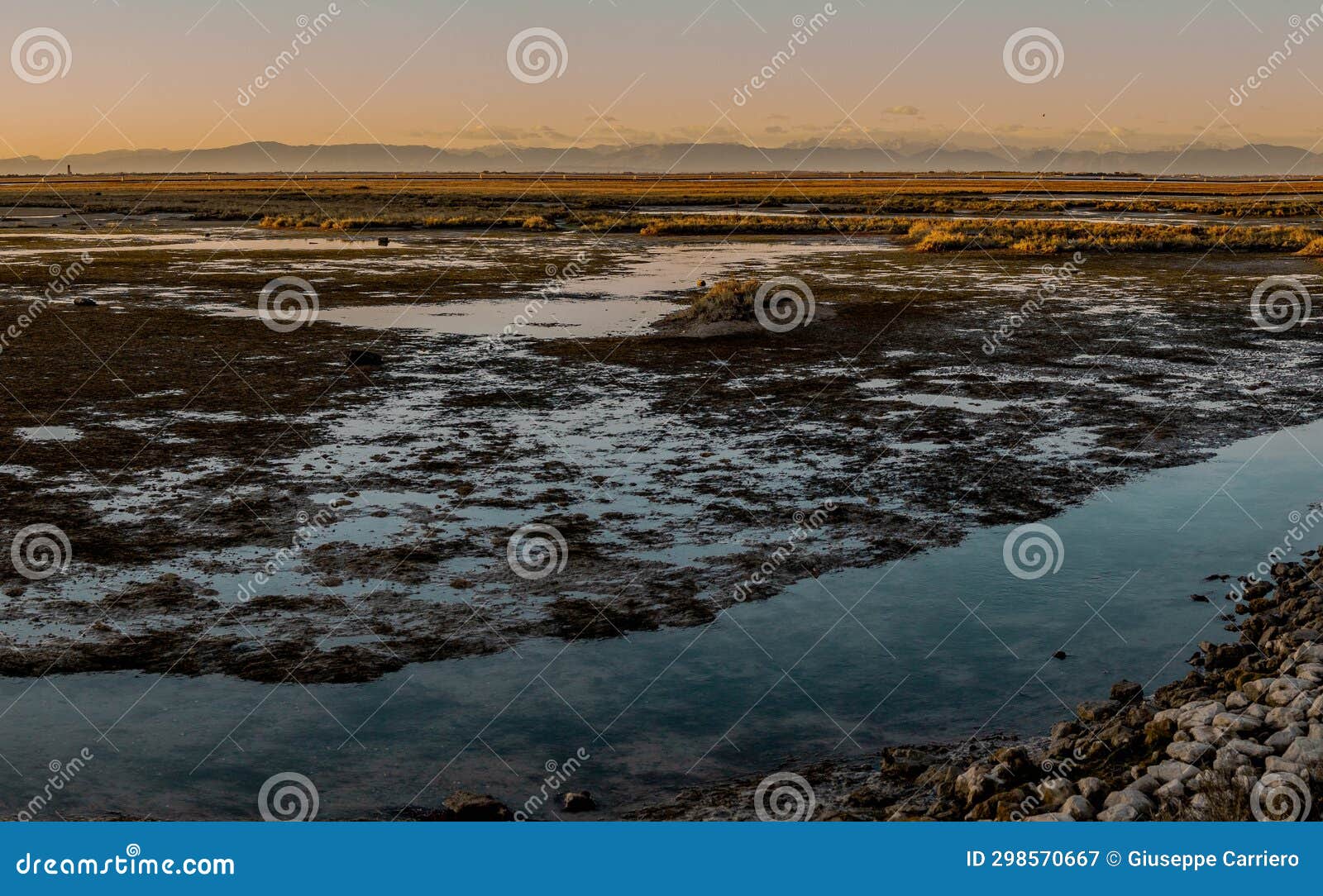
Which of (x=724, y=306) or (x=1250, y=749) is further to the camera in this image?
(x=724, y=306)

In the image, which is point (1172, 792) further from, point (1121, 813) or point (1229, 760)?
point (1229, 760)

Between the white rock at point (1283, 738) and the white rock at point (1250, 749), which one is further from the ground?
the white rock at point (1283, 738)

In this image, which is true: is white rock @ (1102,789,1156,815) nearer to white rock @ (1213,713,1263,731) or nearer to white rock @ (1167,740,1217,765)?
white rock @ (1167,740,1217,765)

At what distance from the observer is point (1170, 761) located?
6672 millimetres

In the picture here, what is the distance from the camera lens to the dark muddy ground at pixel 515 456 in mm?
9766

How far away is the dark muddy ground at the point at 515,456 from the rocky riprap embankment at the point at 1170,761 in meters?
3.32

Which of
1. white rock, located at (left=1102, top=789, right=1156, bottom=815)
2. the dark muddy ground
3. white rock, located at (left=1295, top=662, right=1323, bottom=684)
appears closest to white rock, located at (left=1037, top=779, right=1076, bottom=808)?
white rock, located at (left=1102, top=789, right=1156, bottom=815)

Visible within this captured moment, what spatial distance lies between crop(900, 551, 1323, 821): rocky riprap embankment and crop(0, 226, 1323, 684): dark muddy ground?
332 cm

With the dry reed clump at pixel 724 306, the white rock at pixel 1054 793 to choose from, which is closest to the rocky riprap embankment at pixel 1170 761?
the white rock at pixel 1054 793

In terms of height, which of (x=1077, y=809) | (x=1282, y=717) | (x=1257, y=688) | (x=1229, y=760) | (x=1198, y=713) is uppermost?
(x=1257, y=688)

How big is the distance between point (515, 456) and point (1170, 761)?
9.67 m

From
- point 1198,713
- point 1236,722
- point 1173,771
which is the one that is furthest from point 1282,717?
point 1173,771

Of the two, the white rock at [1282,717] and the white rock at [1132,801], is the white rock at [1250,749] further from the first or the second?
the white rock at [1132,801]

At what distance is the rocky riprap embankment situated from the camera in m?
6.20
